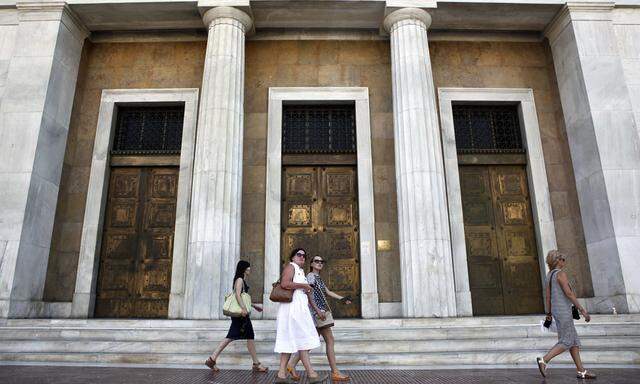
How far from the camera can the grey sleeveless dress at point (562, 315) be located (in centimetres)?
576

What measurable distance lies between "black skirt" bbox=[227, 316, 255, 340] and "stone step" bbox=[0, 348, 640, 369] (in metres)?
0.63

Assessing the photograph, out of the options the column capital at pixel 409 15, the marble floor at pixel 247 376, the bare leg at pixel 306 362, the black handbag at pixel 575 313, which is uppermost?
the column capital at pixel 409 15

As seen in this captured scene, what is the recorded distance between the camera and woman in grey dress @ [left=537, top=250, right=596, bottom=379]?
18.8 feet

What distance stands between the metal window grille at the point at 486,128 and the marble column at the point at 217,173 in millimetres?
6315

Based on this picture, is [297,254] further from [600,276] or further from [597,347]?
[600,276]

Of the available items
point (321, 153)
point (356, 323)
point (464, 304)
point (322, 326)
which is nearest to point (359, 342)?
point (356, 323)

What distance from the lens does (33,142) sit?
1068 cm

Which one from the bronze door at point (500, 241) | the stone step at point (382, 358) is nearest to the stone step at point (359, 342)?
the stone step at point (382, 358)

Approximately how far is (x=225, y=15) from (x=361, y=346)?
28.3ft

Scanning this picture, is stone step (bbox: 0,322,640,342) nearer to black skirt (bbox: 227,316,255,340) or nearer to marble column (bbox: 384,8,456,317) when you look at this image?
marble column (bbox: 384,8,456,317)

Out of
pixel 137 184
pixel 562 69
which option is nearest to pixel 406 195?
pixel 562 69

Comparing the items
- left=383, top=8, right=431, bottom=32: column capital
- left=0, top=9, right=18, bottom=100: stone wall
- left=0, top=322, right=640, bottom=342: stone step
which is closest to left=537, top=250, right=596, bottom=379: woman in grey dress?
left=0, top=322, right=640, bottom=342: stone step

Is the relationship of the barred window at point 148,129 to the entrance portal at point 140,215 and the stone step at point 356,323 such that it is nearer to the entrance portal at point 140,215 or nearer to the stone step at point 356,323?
the entrance portal at point 140,215

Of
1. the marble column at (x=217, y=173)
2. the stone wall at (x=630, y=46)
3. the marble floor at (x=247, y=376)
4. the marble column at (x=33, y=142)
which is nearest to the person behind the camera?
the marble floor at (x=247, y=376)
